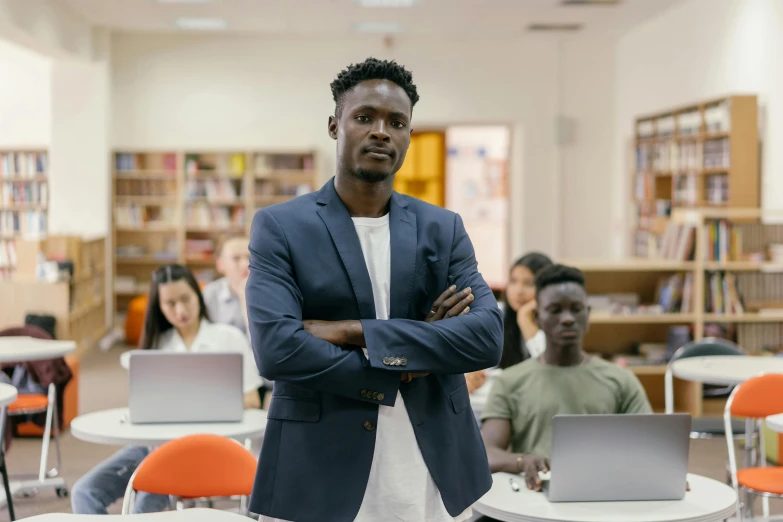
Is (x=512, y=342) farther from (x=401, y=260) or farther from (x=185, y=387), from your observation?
(x=401, y=260)

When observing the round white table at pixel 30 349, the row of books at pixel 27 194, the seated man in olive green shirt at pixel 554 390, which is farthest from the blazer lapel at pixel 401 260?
the row of books at pixel 27 194

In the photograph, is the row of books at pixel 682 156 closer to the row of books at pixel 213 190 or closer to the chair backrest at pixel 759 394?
the chair backrest at pixel 759 394

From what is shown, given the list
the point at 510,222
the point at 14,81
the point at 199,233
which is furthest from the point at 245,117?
the point at 510,222

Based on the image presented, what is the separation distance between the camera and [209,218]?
12.3m

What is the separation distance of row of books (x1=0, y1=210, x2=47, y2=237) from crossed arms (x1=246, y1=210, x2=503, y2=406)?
1100 centimetres

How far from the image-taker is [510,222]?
532 inches

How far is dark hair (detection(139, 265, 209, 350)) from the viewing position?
4309 millimetres

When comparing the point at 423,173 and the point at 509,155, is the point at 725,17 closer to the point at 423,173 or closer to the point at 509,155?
the point at 509,155

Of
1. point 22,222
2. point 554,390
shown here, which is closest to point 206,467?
point 554,390

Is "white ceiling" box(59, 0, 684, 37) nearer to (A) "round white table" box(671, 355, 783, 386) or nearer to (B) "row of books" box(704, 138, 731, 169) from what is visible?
(B) "row of books" box(704, 138, 731, 169)

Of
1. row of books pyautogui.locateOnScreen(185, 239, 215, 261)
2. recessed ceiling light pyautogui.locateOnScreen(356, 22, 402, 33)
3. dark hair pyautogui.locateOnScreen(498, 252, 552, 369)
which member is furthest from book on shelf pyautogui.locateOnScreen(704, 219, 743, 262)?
row of books pyautogui.locateOnScreen(185, 239, 215, 261)

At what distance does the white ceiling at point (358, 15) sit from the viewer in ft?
34.9

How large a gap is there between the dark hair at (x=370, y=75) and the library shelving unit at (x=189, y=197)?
10348 millimetres

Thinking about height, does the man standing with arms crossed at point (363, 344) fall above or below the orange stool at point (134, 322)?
above
